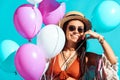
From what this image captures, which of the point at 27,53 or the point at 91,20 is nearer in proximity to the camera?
the point at 27,53

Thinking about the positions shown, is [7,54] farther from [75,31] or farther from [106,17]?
[106,17]

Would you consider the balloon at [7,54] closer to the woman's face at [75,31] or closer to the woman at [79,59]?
the woman at [79,59]

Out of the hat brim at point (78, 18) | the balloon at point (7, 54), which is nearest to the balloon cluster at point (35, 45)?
the hat brim at point (78, 18)

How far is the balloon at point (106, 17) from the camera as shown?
4.03 m

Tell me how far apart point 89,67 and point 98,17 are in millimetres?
459

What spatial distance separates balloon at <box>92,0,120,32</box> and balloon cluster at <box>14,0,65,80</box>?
0.34 m

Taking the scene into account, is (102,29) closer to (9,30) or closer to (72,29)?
(72,29)

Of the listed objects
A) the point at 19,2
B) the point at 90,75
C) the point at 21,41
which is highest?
the point at 19,2

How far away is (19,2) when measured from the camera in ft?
17.9

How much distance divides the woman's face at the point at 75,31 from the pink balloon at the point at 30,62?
402 millimetres

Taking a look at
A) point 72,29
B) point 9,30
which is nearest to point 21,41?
point 9,30

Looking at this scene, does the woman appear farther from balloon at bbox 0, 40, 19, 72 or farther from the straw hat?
balloon at bbox 0, 40, 19, 72

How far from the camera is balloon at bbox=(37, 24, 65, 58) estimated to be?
389 centimetres

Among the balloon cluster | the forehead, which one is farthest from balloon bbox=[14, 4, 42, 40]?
the forehead
